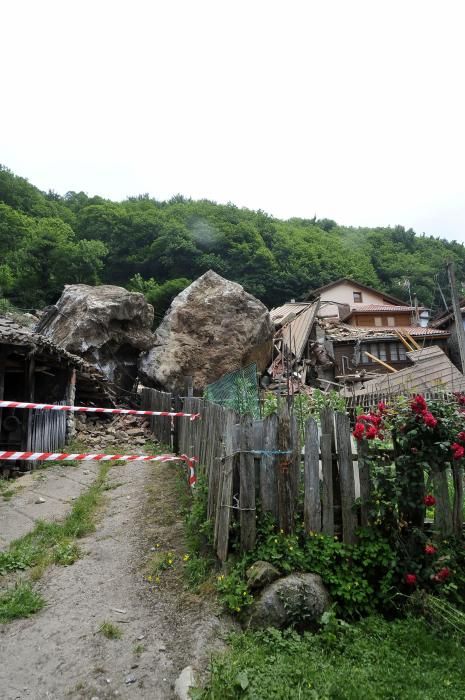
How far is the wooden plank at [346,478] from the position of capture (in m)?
3.46

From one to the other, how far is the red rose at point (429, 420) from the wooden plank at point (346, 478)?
65 cm

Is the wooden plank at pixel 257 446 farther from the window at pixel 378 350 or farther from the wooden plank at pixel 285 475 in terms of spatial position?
the window at pixel 378 350

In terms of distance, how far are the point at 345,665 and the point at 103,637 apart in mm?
1770

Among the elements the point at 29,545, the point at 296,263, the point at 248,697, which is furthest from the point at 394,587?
the point at 296,263

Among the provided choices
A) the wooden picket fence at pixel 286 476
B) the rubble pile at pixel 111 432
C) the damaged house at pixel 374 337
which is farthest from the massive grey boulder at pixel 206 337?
the wooden picket fence at pixel 286 476

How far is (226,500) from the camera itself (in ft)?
12.3

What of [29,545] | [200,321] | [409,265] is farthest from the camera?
[409,265]

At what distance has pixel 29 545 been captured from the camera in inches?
184

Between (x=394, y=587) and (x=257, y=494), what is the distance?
4.25ft

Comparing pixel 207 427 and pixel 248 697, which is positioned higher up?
pixel 207 427

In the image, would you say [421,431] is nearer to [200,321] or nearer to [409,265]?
[200,321]

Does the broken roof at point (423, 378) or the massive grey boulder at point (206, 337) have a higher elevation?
the massive grey boulder at point (206, 337)

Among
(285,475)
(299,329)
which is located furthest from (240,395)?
(299,329)

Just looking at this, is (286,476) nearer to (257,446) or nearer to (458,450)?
(257,446)
